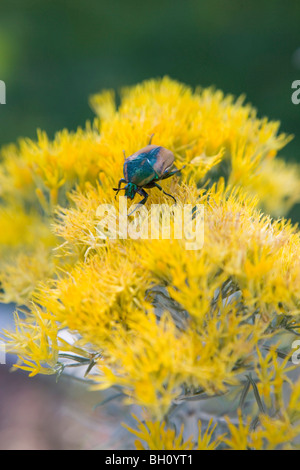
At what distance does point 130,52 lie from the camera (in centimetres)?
127

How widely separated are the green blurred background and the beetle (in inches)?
33.2

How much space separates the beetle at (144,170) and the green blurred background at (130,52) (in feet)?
2.77

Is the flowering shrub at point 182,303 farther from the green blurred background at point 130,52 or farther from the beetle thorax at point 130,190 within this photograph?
the green blurred background at point 130,52

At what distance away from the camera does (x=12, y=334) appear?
0.42 meters

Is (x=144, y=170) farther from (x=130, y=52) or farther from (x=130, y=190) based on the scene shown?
(x=130, y=52)

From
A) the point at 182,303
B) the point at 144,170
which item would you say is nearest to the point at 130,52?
the point at 144,170

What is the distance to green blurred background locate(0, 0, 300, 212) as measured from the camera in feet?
3.95

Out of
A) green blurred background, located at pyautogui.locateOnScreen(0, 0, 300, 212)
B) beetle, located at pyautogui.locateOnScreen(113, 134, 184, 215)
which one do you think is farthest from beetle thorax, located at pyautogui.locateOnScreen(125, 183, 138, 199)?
green blurred background, located at pyautogui.locateOnScreen(0, 0, 300, 212)

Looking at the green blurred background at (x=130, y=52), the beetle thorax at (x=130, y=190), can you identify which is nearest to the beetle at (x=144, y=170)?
the beetle thorax at (x=130, y=190)

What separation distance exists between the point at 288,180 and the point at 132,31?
2.51ft

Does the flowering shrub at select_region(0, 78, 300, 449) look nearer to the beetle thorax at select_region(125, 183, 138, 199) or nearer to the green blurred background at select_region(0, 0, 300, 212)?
the beetle thorax at select_region(125, 183, 138, 199)

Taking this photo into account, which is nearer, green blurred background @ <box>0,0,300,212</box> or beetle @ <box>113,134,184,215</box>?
beetle @ <box>113,134,184,215</box>

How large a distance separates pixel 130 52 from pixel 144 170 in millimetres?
957

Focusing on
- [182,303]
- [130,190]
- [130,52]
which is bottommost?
[182,303]
